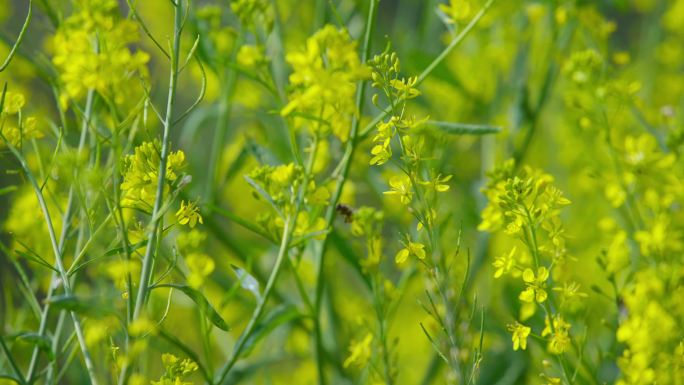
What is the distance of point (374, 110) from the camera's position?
1.58 m

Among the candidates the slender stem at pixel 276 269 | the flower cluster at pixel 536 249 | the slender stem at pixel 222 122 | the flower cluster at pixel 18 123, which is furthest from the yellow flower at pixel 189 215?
the slender stem at pixel 222 122

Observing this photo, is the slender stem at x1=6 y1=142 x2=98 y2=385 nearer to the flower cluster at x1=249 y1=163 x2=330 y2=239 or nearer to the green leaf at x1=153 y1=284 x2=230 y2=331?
the green leaf at x1=153 y1=284 x2=230 y2=331

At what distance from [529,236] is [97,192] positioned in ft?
1.52

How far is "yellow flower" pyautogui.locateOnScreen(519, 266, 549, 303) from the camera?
889 millimetres

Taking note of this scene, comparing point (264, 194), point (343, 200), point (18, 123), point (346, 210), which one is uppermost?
point (18, 123)

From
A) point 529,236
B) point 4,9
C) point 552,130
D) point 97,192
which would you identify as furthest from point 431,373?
point 4,9

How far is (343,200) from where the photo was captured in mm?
1403

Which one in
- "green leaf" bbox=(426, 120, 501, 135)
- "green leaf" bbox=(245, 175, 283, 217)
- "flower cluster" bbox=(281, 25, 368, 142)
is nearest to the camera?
"flower cluster" bbox=(281, 25, 368, 142)

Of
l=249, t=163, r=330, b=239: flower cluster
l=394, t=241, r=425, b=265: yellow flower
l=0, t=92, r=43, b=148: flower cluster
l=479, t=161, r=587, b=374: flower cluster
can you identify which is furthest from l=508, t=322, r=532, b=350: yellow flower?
l=0, t=92, r=43, b=148: flower cluster

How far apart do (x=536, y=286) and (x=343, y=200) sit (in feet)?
1.82

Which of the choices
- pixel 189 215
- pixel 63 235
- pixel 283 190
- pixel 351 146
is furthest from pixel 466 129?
pixel 63 235

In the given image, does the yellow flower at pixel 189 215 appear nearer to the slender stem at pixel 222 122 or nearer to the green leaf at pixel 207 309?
the green leaf at pixel 207 309

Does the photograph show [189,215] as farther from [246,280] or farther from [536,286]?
[536,286]

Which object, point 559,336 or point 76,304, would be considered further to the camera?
point 559,336
